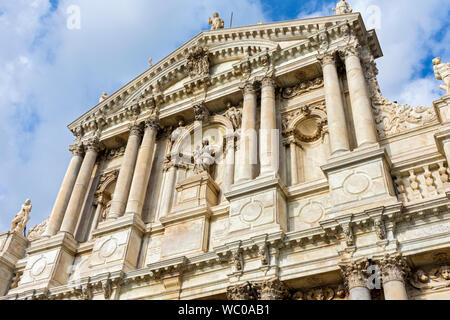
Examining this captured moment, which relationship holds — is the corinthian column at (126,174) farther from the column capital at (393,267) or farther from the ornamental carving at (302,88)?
the column capital at (393,267)

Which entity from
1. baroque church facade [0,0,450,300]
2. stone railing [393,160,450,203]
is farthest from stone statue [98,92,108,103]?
stone railing [393,160,450,203]

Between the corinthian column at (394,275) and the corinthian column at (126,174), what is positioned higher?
the corinthian column at (126,174)

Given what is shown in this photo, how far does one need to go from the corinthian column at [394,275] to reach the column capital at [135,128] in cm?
1165

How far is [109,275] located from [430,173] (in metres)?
9.10

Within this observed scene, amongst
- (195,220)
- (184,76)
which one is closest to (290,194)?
(195,220)

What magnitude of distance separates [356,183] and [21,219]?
13.4 meters

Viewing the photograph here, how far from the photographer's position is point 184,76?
20250 mm

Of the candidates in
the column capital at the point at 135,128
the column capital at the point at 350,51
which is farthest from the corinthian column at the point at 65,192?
the column capital at the point at 350,51

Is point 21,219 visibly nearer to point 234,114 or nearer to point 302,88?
point 234,114

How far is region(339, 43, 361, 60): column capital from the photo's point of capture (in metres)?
15.4

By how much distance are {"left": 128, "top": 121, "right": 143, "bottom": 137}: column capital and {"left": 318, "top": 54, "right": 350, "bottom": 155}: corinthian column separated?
760 cm

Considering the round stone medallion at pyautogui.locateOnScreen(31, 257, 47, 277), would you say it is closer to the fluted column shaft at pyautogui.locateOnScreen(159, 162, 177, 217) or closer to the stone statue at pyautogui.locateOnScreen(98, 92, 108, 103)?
the fluted column shaft at pyautogui.locateOnScreen(159, 162, 177, 217)

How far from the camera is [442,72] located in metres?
13.2

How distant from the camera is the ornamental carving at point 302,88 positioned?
1670cm
